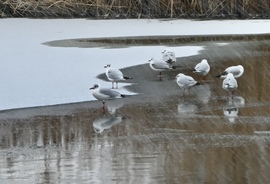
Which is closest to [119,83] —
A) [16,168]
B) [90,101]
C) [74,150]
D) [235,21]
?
[90,101]

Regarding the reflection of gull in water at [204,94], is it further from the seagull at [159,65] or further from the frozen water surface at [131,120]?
the seagull at [159,65]

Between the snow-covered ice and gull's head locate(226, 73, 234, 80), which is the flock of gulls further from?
the snow-covered ice

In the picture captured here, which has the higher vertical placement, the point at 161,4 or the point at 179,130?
the point at 161,4

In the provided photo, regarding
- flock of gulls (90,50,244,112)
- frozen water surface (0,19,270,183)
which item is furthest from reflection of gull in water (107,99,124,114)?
flock of gulls (90,50,244,112)

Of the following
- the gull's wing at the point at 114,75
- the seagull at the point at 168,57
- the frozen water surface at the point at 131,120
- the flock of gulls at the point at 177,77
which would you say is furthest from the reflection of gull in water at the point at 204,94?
the gull's wing at the point at 114,75

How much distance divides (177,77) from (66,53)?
469 centimetres

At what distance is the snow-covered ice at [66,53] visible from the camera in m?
11.4

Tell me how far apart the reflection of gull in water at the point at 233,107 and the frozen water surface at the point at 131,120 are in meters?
0.01

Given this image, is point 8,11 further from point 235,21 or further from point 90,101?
point 90,101

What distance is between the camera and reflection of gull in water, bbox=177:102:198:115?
9.98m

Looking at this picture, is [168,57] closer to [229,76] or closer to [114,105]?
[229,76]

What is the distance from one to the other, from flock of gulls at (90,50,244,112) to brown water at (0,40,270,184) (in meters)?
0.19

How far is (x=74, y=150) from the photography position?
7.89 metres

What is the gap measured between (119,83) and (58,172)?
17.8ft
